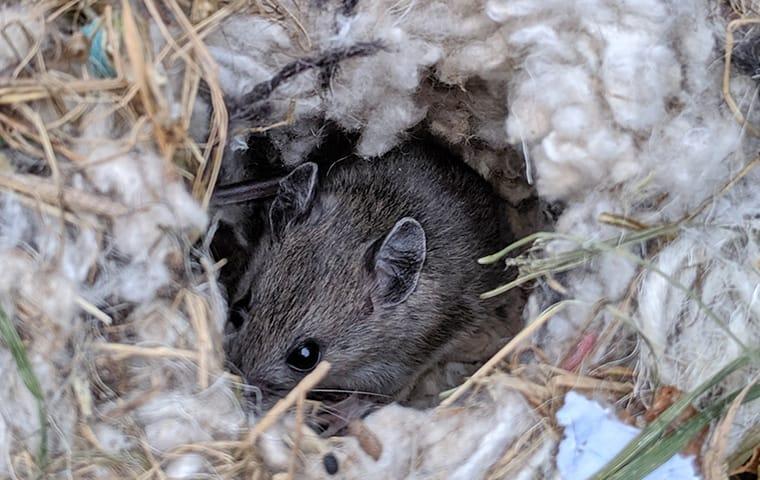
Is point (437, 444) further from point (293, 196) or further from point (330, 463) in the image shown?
point (293, 196)

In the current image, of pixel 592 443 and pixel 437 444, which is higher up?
pixel 592 443

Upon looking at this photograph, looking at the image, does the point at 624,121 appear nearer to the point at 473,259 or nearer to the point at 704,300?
the point at 704,300

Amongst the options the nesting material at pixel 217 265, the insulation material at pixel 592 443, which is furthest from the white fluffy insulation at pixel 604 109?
the insulation material at pixel 592 443

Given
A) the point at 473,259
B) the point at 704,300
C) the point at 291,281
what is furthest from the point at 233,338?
the point at 704,300

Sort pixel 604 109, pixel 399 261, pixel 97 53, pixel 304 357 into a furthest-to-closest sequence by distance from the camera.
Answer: pixel 399 261 → pixel 304 357 → pixel 604 109 → pixel 97 53

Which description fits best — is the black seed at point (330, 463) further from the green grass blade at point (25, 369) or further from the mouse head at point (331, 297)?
the green grass blade at point (25, 369)

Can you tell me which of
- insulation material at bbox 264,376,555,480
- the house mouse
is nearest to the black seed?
insulation material at bbox 264,376,555,480

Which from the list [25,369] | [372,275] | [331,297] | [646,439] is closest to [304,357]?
[331,297]
